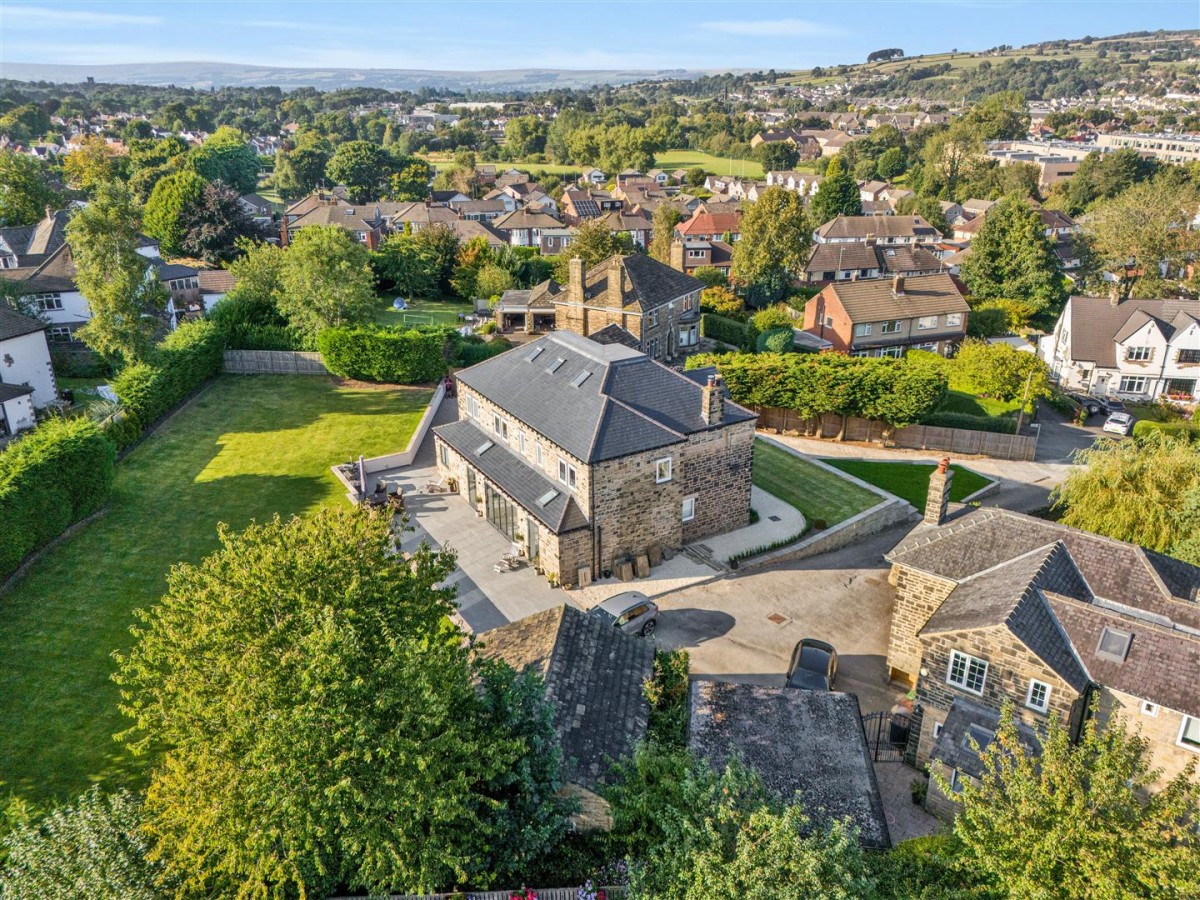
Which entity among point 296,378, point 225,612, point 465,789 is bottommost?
point 296,378

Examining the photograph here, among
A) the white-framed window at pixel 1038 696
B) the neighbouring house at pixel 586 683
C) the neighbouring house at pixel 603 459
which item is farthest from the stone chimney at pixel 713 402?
the white-framed window at pixel 1038 696

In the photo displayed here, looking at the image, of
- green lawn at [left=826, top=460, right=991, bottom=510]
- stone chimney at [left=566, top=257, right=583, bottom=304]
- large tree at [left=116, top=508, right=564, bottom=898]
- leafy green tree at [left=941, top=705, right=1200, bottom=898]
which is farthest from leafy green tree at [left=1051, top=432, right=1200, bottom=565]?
stone chimney at [left=566, top=257, right=583, bottom=304]

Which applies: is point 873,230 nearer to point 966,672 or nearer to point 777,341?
point 777,341

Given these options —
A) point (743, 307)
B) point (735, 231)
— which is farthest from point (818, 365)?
point (735, 231)

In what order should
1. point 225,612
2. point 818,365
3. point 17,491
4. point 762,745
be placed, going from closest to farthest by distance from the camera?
point 225,612 < point 762,745 < point 17,491 < point 818,365

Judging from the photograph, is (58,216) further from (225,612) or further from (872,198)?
(872,198)

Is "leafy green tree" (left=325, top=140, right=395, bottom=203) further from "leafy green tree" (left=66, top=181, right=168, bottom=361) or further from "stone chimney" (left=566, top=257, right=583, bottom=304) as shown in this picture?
"leafy green tree" (left=66, top=181, right=168, bottom=361)
